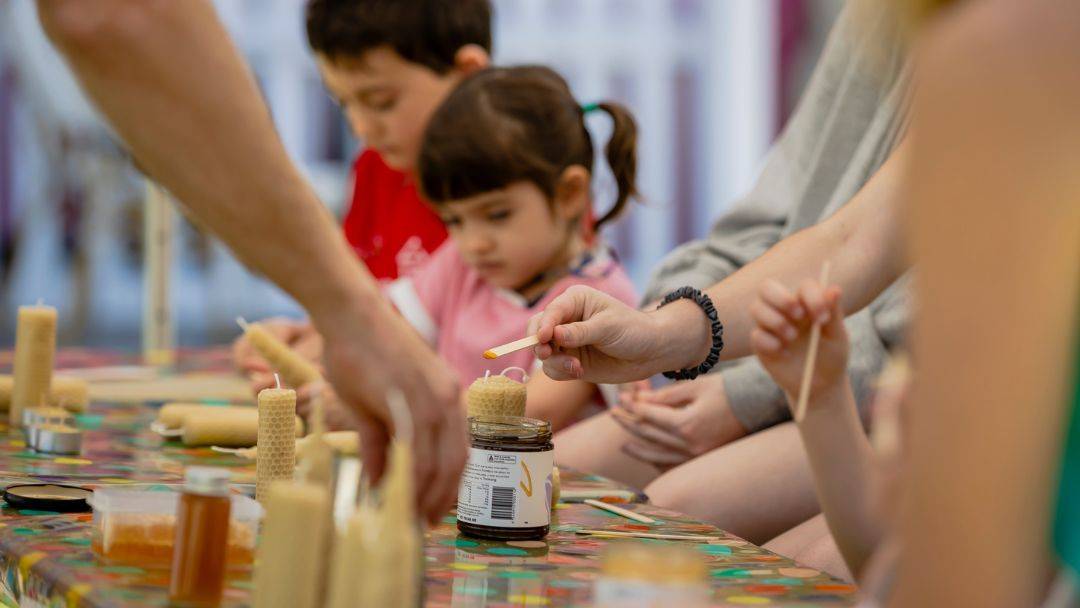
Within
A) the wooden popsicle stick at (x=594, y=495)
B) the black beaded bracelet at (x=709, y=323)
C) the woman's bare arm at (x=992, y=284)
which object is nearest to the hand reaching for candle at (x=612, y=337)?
the black beaded bracelet at (x=709, y=323)

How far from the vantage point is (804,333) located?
1.06 m

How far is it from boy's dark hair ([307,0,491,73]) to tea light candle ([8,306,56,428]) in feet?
3.25

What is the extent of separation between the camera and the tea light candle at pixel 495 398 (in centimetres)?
124

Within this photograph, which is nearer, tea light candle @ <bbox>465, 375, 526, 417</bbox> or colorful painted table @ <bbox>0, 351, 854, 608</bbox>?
colorful painted table @ <bbox>0, 351, 854, 608</bbox>

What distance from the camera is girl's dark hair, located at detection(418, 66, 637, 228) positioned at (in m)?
2.15

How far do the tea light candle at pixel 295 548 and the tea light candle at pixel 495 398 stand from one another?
44cm

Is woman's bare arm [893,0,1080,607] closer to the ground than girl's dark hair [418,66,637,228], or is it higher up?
closer to the ground

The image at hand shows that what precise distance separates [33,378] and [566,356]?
85 cm

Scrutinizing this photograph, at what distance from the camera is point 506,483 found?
1.12m

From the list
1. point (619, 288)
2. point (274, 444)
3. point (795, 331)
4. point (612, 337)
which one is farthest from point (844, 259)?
point (619, 288)

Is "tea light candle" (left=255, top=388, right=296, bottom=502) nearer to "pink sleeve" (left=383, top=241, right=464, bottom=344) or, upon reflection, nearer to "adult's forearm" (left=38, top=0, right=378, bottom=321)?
"adult's forearm" (left=38, top=0, right=378, bottom=321)

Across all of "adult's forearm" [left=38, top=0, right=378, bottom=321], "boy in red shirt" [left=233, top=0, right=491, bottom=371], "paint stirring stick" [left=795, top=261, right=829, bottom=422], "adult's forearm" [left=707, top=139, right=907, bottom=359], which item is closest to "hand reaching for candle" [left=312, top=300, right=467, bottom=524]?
"adult's forearm" [left=38, top=0, right=378, bottom=321]

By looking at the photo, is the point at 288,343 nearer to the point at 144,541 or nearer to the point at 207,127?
the point at 144,541

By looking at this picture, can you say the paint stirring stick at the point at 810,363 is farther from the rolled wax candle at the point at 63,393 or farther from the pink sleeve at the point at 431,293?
the pink sleeve at the point at 431,293
